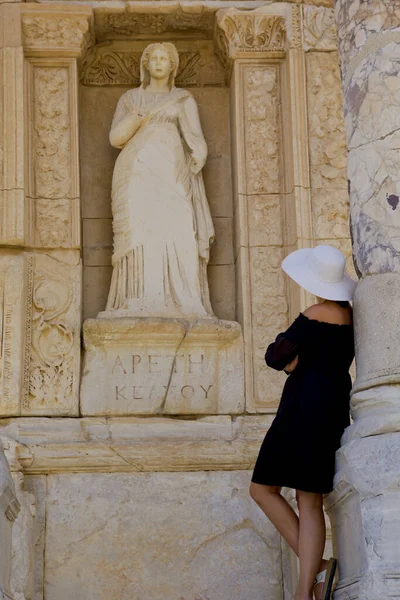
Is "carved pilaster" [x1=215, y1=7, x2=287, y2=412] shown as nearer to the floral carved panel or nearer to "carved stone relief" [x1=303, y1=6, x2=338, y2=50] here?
"carved stone relief" [x1=303, y1=6, x2=338, y2=50]

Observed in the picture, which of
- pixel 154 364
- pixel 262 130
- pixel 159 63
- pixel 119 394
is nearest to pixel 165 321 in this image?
pixel 154 364

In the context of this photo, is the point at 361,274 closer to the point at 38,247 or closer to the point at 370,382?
the point at 370,382

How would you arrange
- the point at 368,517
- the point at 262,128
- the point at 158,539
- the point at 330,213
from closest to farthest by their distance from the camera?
the point at 368,517, the point at 158,539, the point at 330,213, the point at 262,128

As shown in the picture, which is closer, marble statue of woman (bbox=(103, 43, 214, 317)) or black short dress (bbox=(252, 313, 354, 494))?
black short dress (bbox=(252, 313, 354, 494))

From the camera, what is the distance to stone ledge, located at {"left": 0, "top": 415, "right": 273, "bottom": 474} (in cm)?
989

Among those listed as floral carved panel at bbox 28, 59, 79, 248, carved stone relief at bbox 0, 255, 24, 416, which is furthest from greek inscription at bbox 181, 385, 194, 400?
floral carved panel at bbox 28, 59, 79, 248

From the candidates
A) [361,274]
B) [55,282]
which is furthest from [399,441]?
[55,282]

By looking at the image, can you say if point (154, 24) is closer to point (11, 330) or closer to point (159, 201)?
point (159, 201)

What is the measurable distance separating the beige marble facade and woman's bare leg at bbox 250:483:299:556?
225cm

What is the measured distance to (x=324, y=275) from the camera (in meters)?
7.75

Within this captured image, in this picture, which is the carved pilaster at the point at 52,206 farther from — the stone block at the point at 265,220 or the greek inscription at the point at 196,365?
the stone block at the point at 265,220

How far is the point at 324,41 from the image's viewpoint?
11008mm

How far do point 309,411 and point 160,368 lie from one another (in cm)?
302

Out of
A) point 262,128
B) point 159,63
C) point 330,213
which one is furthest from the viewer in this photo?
point 159,63
